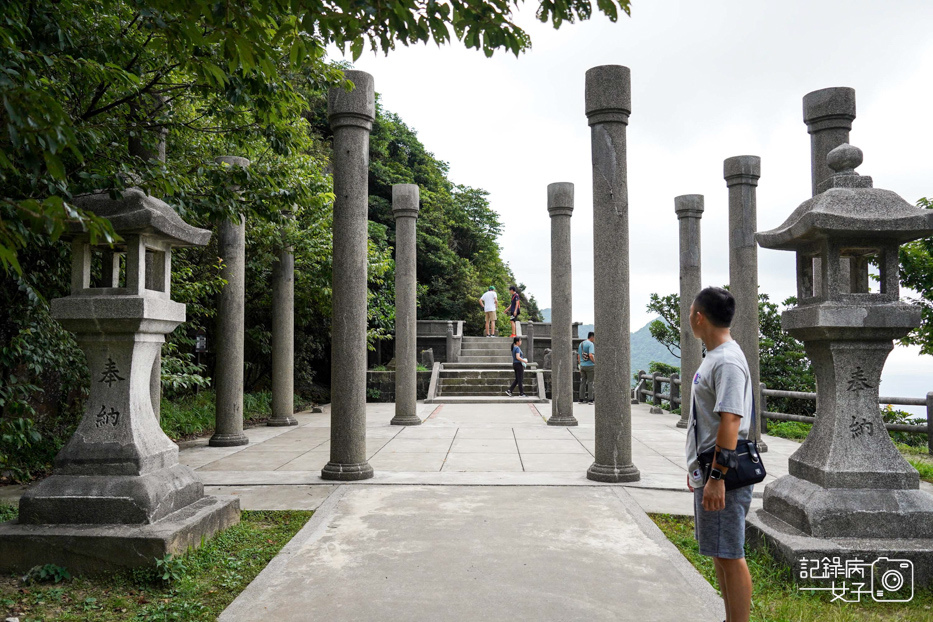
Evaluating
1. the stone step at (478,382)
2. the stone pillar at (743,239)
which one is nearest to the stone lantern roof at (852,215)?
the stone pillar at (743,239)

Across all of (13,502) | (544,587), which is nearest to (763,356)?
(544,587)

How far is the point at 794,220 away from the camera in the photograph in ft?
16.2

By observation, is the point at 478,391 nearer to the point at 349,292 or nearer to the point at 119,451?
the point at 349,292

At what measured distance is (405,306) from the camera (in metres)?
12.8

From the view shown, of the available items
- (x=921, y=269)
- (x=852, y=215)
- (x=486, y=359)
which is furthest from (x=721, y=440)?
(x=486, y=359)

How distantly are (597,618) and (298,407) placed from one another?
14.6m

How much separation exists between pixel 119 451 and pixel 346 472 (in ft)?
8.95

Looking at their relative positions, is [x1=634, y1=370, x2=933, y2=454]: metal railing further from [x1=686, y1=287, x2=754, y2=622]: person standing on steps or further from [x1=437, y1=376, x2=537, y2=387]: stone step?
[x1=437, y1=376, x2=537, y2=387]: stone step

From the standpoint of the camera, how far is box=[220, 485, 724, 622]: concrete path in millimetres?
3709

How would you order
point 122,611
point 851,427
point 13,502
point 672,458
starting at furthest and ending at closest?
point 672,458, point 13,502, point 851,427, point 122,611

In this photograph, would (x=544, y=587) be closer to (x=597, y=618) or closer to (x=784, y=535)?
(x=597, y=618)

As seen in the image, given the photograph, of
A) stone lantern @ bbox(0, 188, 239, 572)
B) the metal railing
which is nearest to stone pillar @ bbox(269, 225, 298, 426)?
stone lantern @ bbox(0, 188, 239, 572)

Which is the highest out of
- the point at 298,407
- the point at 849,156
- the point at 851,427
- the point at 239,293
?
the point at 849,156

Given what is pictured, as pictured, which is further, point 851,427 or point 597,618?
point 851,427
